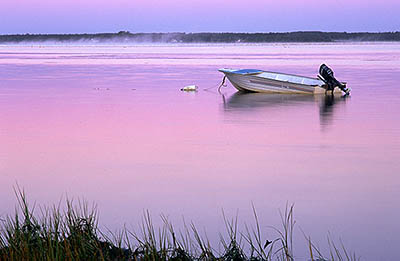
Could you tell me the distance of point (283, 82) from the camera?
1769 centimetres

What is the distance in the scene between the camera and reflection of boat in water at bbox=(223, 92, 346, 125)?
1372 cm

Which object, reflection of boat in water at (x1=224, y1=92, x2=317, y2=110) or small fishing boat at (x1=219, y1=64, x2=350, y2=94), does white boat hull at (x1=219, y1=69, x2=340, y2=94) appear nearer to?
small fishing boat at (x1=219, y1=64, x2=350, y2=94)

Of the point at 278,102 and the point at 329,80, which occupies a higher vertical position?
the point at 329,80

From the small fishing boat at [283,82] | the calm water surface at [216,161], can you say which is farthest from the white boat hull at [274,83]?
the calm water surface at [216,161]

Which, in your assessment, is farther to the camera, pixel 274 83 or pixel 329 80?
pixel 274 83

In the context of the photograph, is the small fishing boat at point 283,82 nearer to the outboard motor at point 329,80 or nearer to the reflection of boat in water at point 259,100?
the outboard motor at point 329,80

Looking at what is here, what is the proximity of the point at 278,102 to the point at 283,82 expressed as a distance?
2.20m

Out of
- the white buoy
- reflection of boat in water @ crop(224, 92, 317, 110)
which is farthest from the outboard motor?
the white buoy

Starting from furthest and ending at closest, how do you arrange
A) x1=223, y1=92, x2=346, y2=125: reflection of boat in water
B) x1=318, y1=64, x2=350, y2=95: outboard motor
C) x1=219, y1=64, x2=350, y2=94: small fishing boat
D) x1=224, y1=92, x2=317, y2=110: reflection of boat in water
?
x1=219, y1=64, x2=350, y2=94: small fishing boat
x1=318, y1=64, x2=350, y2=95: outboard motor
x1=224, y1=92, x2=317, y2=110: reflection of boat in water
x1=223, y1=92, x2=346, y2=125: reflection of boat in water

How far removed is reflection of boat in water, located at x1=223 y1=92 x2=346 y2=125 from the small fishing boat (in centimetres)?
20

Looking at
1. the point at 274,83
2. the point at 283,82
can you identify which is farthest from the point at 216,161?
the point at 274,83

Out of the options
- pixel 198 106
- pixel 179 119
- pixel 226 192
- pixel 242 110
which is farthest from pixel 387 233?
pixel 198 106

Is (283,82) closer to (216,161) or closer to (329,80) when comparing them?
(329,80)

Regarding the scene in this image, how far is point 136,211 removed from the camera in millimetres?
5770
